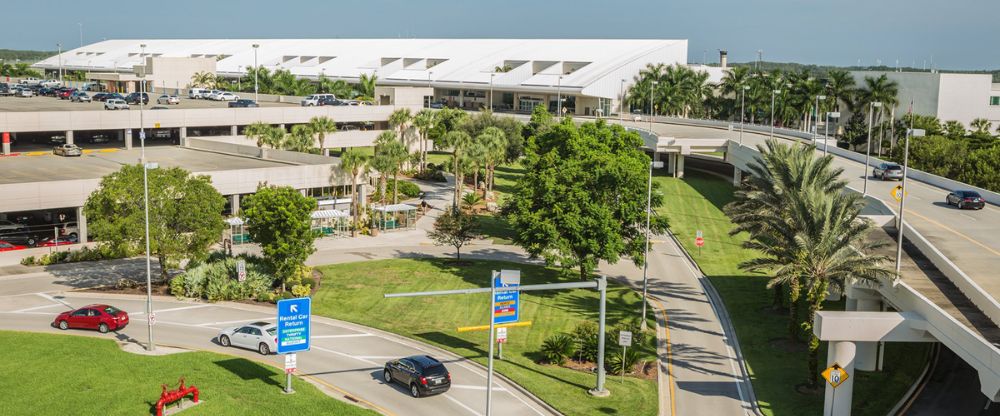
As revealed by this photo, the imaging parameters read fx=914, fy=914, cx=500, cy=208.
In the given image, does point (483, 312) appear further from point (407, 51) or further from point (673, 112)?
point (407, 51)

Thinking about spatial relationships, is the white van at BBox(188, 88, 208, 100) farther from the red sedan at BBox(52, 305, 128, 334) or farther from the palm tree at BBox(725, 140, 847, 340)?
the palm tree at BBox(725, 140, 847, 340)

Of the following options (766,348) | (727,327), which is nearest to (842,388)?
(766,348)

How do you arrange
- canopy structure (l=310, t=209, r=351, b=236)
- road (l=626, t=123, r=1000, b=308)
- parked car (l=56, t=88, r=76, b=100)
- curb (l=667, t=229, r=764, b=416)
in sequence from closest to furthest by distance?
curb (l=667, t=229, r=764, b=416), road (l=626, t=123, r=1000, b=308), canopy structure (l=310, t=209, r=351, b=236), parked car (l=56, t=88, r=76, b=100)

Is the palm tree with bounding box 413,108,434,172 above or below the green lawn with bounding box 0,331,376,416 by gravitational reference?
above

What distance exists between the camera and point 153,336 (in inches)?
1725

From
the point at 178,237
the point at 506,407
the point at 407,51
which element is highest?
the point at 407,51

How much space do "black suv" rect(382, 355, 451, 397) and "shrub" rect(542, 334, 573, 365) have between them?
668cm

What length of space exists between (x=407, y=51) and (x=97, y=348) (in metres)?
150

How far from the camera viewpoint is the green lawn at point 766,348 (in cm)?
3881

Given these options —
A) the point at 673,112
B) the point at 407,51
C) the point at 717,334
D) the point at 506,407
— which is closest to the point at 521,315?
the point at 717,334

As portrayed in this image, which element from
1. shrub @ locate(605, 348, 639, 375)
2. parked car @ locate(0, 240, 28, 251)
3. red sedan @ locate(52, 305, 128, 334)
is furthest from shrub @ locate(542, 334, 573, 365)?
parked car @ locate(0, 240, 28, 251)

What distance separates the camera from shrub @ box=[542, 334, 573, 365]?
42.8 metres

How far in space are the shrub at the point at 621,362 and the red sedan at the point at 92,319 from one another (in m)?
23.8

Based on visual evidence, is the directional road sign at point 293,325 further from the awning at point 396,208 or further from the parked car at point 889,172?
the parked car at point 889,172
